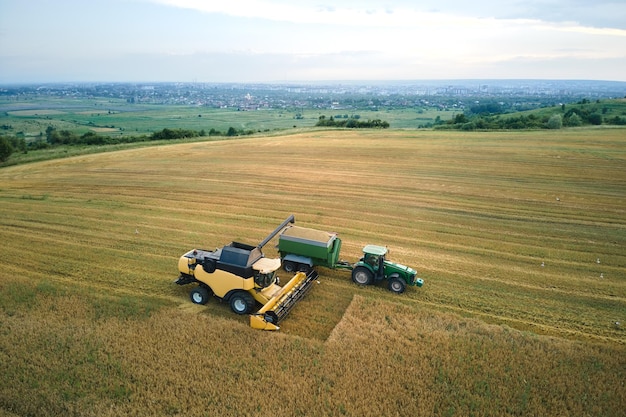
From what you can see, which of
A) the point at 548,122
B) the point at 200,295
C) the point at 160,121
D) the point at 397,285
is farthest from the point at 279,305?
the point at 160,121

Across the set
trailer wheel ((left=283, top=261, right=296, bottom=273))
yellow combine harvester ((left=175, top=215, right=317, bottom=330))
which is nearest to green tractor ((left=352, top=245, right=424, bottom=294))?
trailer wheel ((left=283, top=261, right=296, bottom=273))

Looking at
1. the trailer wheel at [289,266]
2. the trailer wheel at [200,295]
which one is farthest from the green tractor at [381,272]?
the trailer wheel at [200,295]

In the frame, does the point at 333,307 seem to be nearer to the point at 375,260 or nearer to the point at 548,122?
the point at 375,260

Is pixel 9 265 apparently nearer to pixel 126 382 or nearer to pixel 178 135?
pixel 126 382

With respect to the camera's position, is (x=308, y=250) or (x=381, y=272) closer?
(x=381, y=272)

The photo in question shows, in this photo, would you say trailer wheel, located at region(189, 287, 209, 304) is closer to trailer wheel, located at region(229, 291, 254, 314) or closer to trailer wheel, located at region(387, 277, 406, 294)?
trailer wheel, located at region(229, 291, 254, 314)

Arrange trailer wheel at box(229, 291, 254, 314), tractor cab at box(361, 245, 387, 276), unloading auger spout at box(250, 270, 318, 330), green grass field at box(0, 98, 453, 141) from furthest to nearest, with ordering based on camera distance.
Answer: green grass field at box(0, 98, 453, 141)
tractor cab at box(361, 245, 387, 276)
trailer wheel at box(229, 291, 254, 314)
unloading auger spout at box(250, 270, 318, 330)
